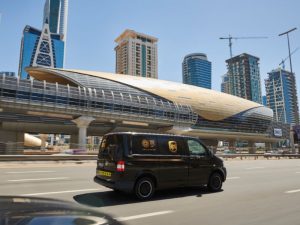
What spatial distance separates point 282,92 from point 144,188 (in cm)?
11158

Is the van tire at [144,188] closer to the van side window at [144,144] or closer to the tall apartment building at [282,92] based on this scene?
the van side window at [144,144]

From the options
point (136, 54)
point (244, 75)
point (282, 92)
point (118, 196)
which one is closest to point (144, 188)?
point (118, 196)

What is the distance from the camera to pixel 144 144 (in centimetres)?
873

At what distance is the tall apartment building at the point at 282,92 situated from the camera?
108969 mm

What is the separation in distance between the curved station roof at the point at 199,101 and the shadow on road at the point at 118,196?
58.4 m

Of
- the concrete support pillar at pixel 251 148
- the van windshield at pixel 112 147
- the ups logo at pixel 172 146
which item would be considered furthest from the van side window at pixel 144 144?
the concrete support pillar at pixel 251 148

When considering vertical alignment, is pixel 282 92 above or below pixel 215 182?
above

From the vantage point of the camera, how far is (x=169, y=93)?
79812mm

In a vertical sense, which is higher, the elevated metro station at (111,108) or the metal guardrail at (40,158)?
the elevated metro station at (111,108)

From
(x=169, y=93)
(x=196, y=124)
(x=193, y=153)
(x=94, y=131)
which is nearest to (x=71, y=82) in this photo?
(x=94, y=131)

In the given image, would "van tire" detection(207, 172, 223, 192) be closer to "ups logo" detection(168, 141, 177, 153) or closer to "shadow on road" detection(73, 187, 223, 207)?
"shadow on road" detection(73, 187, 223, 207)

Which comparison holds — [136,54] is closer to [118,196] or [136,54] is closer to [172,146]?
[172,146]

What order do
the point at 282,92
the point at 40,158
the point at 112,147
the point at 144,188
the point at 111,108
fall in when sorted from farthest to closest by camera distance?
the point at 282,92
the point at 111,108
the point at 40,158
the point at 112,147
the point at 144,188

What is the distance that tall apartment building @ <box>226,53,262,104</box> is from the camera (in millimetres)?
152000
